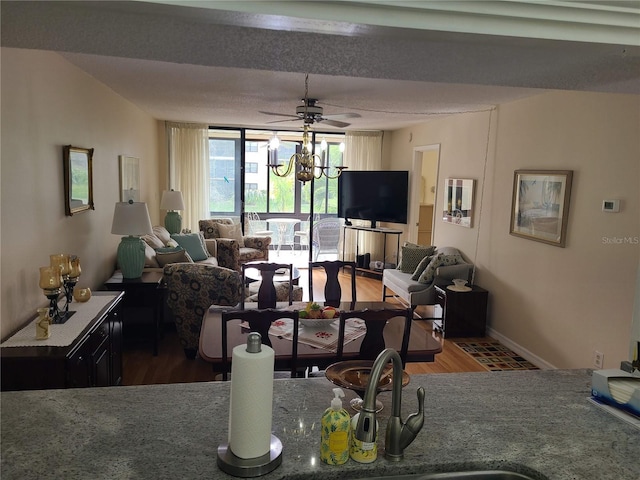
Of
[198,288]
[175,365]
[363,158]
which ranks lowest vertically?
[175,365]

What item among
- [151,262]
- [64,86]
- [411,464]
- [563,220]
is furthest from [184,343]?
[563,220]

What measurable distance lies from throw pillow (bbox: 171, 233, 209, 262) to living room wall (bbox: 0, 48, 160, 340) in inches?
57.4

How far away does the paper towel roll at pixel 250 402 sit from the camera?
112cm

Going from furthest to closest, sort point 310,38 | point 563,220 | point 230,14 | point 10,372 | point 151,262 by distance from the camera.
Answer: point 151,262, point 563,220, point 10,372, point 310,38, point 230,14

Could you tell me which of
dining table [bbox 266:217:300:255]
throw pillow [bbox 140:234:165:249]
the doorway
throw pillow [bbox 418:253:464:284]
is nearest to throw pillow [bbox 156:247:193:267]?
throw pillow [bbox 140:234:165:249]

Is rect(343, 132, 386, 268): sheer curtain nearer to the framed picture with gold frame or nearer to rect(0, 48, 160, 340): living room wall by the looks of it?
the framed picture with gold frame

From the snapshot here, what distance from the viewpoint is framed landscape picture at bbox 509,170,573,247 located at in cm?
391

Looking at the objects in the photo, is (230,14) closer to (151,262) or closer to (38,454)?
(38,454)

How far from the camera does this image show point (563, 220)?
12.8 ft

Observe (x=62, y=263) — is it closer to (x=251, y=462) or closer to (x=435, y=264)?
(x=251, y=462)

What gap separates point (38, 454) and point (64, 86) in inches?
120

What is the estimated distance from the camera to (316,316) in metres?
3.02

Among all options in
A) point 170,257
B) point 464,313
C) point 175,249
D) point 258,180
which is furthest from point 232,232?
point 464,313

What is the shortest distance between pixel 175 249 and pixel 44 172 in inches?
91.2
